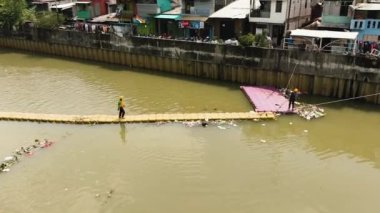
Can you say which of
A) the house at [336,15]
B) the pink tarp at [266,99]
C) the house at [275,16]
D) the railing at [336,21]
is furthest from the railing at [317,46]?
the pink tarp at [266,99]

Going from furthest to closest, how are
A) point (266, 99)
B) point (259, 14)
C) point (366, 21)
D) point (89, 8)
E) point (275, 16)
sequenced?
point (89, 8) → point (259, 14) → point (275, 16) → point (366, 21) → point (266, 99)

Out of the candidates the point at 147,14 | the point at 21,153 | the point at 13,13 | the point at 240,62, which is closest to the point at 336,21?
the point at 240,62

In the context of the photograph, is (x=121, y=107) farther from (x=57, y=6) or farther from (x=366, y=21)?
(x=57, y=6)

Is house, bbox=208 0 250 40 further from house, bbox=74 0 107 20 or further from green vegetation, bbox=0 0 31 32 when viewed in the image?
green vegetation, bbox=0 0 31 32

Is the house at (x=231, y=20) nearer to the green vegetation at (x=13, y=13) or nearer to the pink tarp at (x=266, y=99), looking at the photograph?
the pink tarp at (x=266, y=99)

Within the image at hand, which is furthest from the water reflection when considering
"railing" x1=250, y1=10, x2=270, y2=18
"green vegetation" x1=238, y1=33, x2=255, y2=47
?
"railing" x1=250, y1=10, x2=270, y2=18

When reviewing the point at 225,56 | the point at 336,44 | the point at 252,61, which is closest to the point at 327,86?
the point at 336,44
